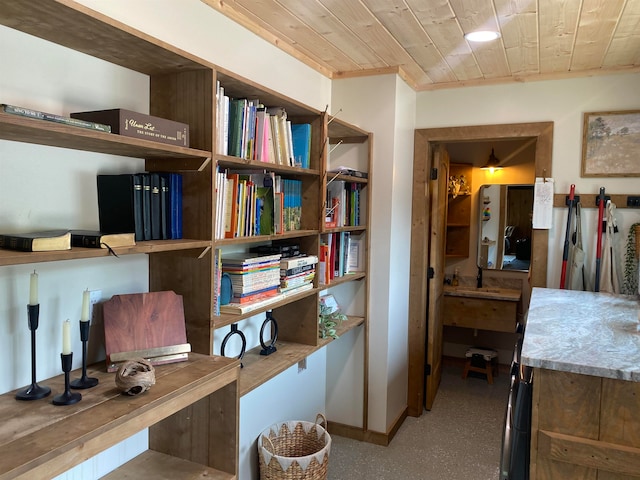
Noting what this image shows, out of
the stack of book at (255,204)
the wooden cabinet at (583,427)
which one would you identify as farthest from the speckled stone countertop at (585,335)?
the stack of book at (255,204)

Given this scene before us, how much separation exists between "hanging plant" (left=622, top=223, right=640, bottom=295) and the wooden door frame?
1.48ft

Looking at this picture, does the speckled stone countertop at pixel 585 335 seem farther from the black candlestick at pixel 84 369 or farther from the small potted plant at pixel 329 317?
the black candlestick at pixel 84 369

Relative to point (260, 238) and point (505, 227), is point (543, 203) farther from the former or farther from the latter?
point (260, 238)

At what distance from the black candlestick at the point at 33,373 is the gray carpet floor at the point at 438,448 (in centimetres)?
195

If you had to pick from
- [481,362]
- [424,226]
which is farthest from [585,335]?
[481,362]

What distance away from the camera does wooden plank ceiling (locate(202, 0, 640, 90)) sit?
2.14 m

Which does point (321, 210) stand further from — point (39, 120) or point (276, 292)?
point (39, 120)

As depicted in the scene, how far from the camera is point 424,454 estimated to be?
3.13 metres

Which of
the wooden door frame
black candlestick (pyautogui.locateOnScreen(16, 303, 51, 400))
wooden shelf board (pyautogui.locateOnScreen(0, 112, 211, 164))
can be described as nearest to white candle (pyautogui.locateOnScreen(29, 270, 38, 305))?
black candlestick (pyautogui.locateOnScreen(16, 303, 51, 400))

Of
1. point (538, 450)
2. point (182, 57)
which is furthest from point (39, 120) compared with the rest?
point (538, 450)

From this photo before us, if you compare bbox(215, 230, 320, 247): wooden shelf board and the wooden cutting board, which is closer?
the wooden cutting board

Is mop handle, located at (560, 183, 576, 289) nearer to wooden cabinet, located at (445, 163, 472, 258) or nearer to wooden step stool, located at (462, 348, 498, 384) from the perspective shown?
wooden step stool, located at (462, 348, 498, 384)

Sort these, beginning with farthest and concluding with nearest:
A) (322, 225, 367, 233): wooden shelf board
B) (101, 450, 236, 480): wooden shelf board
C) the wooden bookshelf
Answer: (322, 225, 367, 233): wooden shelf board
(101, 450, 236, 480): wooden shelf board
the wooden bookshelf

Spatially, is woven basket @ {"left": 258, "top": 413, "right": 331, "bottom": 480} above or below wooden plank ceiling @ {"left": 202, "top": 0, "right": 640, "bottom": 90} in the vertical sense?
below
